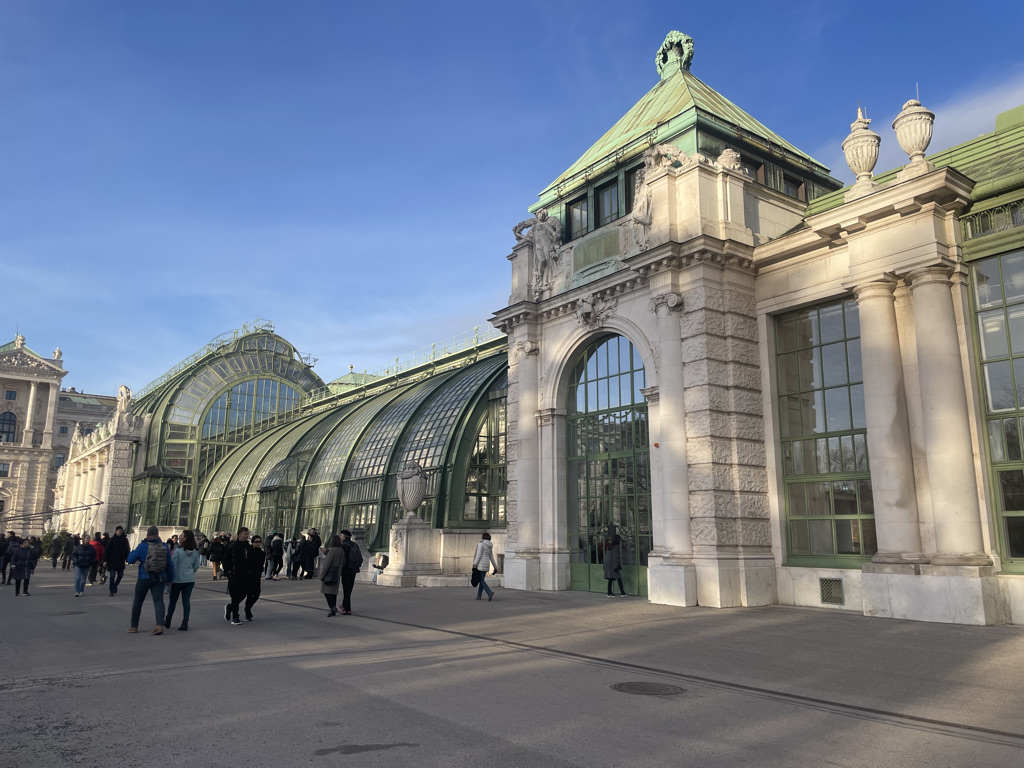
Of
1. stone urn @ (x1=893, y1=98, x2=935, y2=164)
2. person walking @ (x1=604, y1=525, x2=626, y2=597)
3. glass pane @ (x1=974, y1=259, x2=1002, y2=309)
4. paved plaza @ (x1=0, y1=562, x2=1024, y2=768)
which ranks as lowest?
paved plaza @ (x1=0, y1=562, x2=1024, y2=768)

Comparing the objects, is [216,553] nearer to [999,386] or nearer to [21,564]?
[21,564]

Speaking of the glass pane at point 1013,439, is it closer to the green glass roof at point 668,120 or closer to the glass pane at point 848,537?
the glass pane at point 848,537

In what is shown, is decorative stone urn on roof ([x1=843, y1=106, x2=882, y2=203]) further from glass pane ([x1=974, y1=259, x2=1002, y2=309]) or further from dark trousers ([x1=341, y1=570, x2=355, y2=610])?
dark trousers ([x1=341, y1=570, x2=355, y2=610])

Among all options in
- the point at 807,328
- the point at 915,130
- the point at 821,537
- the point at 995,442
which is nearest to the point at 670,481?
the point at 821,537

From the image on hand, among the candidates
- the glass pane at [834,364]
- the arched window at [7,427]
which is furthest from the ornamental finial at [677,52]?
the arched window at [7,427]

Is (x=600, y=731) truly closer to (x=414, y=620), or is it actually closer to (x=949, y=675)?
(x=949, y=675)

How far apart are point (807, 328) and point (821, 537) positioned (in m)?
5.22

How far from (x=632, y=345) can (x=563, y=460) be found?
4.20m

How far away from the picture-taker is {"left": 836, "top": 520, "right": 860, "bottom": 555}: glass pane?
17562mm

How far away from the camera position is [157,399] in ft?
192

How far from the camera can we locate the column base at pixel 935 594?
14.3 meters

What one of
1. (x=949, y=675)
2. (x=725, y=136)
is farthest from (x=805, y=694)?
(x=725, y=136)

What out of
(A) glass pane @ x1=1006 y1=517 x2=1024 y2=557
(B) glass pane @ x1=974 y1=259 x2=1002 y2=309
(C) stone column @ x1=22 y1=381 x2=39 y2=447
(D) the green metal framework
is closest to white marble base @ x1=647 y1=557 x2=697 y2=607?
(A) glass pane @ x1=1006 y1=517 x2=1024 y2=557

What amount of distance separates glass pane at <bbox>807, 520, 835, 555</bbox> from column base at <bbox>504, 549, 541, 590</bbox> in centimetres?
812
